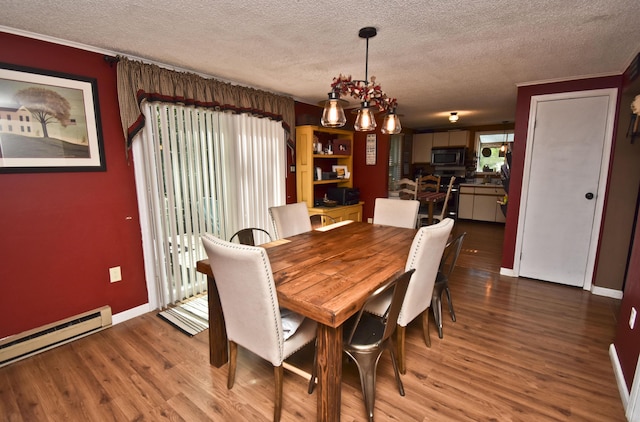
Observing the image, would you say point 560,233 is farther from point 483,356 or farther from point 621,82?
point 483,356

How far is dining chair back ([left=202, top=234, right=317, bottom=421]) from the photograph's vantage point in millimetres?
1345

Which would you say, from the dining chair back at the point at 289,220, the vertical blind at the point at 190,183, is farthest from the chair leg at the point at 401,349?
the vertical blind at the point at 190,183

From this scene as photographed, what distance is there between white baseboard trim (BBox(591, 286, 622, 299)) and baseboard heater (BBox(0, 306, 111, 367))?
468cm

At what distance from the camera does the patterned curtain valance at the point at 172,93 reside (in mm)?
2418

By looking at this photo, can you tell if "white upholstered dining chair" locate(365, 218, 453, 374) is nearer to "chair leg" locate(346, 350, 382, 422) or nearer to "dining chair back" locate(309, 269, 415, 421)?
"dining chair back" locate(309, 269, 415, 421)

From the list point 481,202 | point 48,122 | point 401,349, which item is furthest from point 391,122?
point 481,202

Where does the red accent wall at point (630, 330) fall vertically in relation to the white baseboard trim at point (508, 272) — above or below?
above

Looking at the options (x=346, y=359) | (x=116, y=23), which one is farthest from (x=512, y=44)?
(x=116, y=23)

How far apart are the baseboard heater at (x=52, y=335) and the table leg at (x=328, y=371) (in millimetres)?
2034

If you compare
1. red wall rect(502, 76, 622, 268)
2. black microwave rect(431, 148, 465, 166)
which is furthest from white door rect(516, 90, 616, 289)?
black microwave rect(431, 148, 465, 166)

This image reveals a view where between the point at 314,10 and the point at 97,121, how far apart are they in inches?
73.1

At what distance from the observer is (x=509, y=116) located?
5.59m

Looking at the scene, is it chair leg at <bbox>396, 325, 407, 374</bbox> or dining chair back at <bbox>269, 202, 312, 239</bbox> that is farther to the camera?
dining chair back at <bbox>269, 202, 312, 239</bbox>

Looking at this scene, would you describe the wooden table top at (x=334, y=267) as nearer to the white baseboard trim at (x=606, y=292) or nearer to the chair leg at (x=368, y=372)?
the chair leg at (x=368, y=372)
